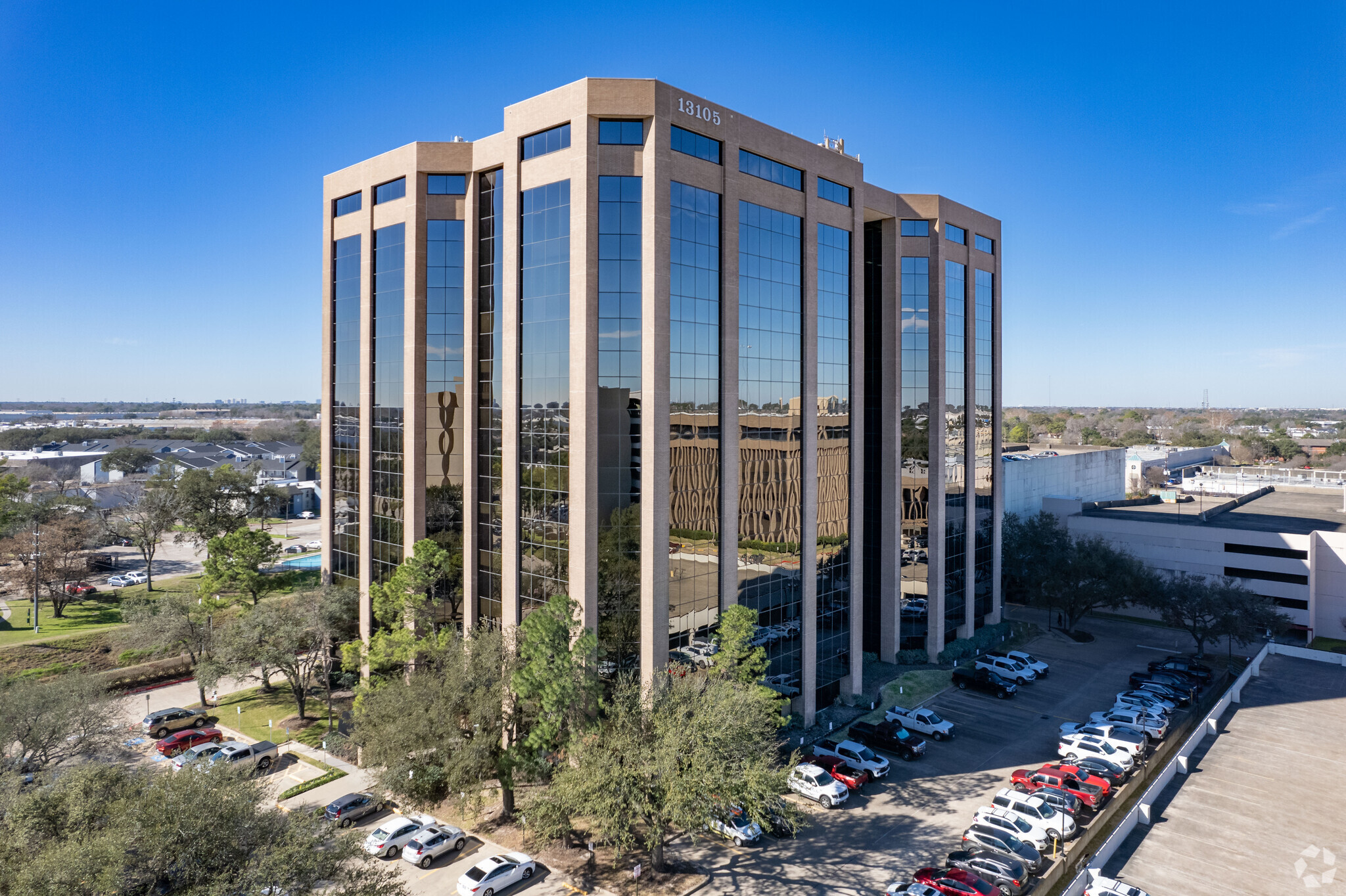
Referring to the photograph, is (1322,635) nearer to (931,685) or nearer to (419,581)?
(931,685)

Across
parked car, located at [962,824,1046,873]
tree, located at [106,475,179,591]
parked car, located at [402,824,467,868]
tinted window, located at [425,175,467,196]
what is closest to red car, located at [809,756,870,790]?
parked car, located at [962,824,1046,873]

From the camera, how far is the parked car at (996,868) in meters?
26.7

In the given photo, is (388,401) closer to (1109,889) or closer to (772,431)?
(772,431)

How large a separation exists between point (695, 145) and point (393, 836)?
3439cm

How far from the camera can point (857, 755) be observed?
120 feet

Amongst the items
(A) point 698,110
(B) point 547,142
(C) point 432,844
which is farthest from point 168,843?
(A) point 698,110

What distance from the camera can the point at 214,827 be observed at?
712 inches

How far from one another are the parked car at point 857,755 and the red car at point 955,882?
336 inches

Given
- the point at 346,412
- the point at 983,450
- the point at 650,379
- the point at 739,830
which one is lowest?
the point at 739,830

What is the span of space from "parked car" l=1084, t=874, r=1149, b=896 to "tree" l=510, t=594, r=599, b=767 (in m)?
20.1

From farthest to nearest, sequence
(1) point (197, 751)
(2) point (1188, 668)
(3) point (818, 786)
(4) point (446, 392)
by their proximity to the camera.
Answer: (2) point (1188, 668) < (4) point (446, 392) < (1) point (197, 751) < (3) point (818, 786)

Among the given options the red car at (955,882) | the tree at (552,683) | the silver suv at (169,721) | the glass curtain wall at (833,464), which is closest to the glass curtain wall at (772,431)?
the glass curtain wall at (833,464)

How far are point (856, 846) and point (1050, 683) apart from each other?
27299mm

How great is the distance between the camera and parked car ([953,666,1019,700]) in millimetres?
47188
